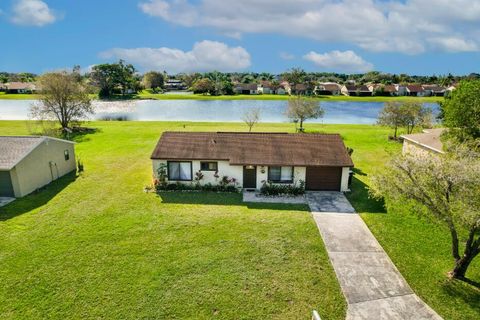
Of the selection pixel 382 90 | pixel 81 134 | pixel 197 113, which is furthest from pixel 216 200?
pixel 382 90

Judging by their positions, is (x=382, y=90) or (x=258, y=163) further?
(x=382, y=90)

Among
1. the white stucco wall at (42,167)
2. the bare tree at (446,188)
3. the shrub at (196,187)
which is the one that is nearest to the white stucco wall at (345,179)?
the shrub at (196,187)

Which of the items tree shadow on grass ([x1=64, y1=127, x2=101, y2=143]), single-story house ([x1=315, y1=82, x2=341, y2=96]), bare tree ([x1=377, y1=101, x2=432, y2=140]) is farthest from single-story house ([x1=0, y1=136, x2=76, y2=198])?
single-story house ([x1=315, y1=82, x2=341, y2=96])

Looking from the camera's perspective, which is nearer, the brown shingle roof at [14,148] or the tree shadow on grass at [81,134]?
the brown shingle roof at [14,148]

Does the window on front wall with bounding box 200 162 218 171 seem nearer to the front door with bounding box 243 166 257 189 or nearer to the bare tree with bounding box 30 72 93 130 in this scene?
the front door with bounding box 243 166 257 189

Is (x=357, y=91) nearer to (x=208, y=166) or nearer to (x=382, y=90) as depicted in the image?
(x=382, y=90)

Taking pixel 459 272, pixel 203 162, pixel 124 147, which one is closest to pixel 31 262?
Result: pixel 203 162

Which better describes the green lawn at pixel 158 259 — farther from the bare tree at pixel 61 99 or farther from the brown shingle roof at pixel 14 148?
the bare tree at pixel 61 99
